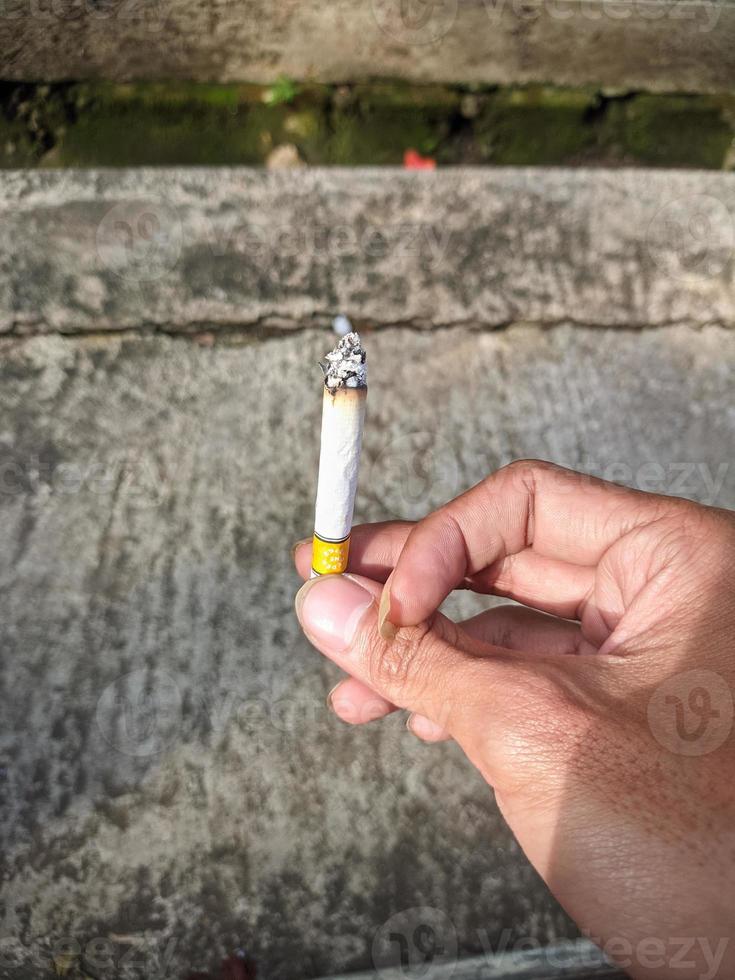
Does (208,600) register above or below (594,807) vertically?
above

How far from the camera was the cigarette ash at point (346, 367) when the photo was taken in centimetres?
88

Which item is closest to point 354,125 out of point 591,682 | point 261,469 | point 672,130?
point 672,130

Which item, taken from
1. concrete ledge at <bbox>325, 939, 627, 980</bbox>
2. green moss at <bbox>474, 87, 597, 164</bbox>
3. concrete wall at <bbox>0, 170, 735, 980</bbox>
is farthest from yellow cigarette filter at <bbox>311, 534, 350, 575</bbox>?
green moss at <bbox>474, 87, 597, 164</bbox>

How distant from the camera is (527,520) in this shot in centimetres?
125

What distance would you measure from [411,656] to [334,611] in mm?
132

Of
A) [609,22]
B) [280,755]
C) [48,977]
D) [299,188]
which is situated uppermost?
[609,22]

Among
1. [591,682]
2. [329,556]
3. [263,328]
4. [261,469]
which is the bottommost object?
[591,682]

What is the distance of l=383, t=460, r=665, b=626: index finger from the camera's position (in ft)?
3.78

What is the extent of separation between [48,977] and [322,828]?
464mm

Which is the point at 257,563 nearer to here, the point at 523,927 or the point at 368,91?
the point at 523,927

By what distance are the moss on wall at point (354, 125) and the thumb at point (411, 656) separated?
1.37 metres

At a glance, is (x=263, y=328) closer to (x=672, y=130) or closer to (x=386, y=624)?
(x=386, y=624)

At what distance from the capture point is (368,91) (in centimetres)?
204

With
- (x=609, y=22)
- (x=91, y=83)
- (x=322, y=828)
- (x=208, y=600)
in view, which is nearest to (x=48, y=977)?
(x=322, y=828)
